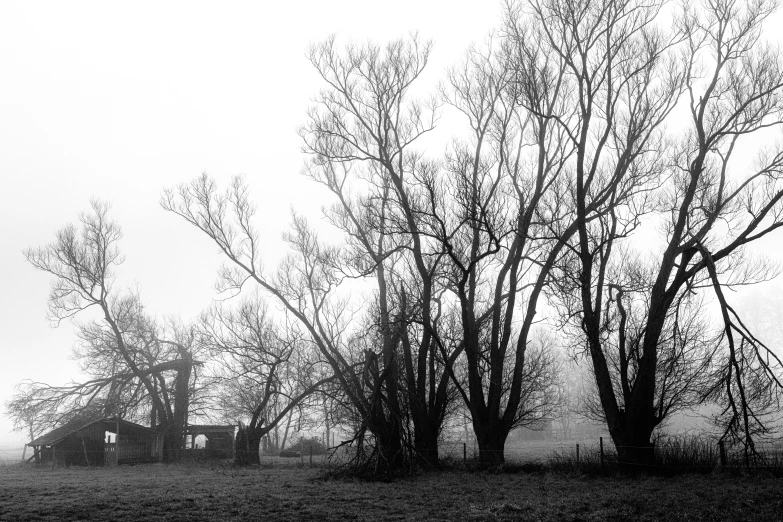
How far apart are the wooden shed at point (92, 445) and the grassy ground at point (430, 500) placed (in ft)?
68.3

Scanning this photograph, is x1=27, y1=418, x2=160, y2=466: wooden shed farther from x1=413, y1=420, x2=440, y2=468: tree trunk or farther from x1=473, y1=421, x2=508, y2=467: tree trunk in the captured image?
x1=473, y1=421, x2=508, y2=467: tree trunk

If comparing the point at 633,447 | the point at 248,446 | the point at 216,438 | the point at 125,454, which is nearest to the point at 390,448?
the point at 633,447

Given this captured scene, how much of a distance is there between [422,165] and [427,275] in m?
4.21

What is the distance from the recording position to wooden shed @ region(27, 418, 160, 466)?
36.7 meters

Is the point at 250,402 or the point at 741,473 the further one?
the point at 250,402

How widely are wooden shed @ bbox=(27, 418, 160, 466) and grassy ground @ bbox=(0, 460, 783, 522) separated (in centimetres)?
2082

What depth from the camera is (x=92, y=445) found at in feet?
124

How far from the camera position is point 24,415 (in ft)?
111

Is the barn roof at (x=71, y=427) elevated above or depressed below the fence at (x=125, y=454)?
above

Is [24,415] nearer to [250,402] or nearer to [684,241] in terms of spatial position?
[250,402]

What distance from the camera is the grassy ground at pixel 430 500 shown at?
11820mm

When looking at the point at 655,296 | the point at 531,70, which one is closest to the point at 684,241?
the point at 655,296

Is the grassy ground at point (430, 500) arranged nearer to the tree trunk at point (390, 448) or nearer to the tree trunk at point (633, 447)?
the tree trunk at point (633, 447)

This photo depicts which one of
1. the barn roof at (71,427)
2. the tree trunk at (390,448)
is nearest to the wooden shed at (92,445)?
the barn roof at (71,427)
